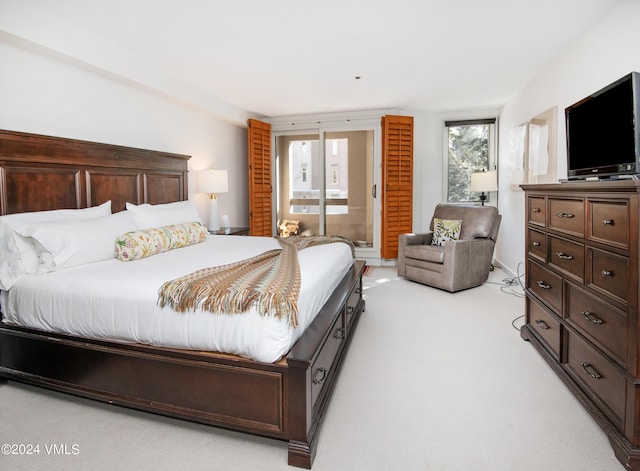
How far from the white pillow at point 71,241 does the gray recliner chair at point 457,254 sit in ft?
10.7

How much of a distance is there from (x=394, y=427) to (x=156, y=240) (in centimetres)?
204

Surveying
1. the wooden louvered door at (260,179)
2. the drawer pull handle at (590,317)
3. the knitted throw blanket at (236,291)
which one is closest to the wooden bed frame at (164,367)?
the knitted throw blanket at (236,291)

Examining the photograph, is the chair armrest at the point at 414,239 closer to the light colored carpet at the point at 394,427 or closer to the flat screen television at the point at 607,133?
the light colored carpet at the point at 394,427

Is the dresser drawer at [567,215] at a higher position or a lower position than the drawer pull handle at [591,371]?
higher

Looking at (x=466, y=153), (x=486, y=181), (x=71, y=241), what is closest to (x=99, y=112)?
(x=71, y=241)

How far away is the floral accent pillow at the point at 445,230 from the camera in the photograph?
4664mm

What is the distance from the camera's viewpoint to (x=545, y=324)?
2.48 meters

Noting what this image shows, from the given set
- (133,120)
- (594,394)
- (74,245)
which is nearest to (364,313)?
(594,394)

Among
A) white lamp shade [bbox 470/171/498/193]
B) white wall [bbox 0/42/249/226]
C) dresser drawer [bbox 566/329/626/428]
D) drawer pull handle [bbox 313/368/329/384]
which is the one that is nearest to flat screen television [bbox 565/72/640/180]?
dresser drawer [bbox 566/329/626/428]

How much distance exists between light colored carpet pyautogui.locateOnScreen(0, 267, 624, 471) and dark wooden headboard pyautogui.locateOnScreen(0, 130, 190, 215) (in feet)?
4.03

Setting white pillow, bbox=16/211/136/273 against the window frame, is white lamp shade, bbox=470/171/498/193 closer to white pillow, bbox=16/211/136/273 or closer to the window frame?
the window frame

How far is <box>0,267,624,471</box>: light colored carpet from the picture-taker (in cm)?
161

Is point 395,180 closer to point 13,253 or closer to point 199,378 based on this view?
point 199,378

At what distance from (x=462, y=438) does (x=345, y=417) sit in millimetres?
563
